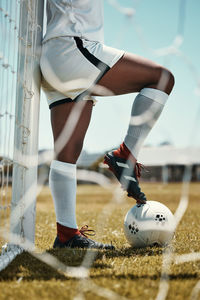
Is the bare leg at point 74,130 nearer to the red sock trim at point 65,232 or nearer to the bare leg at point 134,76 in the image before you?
the bare leg at point 134,76

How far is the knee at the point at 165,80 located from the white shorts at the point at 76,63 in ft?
0.95

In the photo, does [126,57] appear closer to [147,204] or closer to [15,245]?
[147,204]

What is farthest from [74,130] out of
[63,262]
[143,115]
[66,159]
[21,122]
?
[63,262]

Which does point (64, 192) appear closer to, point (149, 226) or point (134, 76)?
point (149, 226)

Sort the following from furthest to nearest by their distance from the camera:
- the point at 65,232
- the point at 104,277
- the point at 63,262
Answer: the point at 65,232
the point at 63,262
the point at 104,277

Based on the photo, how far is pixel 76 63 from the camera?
2.28 meters

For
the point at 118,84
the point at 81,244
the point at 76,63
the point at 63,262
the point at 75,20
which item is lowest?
the point at 81,244

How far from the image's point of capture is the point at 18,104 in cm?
232

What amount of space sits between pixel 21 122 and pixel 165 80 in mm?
963

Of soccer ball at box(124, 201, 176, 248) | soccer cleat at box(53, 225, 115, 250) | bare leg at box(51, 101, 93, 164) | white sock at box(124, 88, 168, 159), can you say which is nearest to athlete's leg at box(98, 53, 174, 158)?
white sock at box(124, 88, 168, 159)

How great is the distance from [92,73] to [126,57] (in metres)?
0.24

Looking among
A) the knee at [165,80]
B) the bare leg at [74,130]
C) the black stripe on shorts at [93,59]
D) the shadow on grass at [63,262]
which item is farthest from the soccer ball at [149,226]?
the black stripe on shorts at [93,59]

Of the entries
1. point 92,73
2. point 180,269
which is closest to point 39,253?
point 180,269

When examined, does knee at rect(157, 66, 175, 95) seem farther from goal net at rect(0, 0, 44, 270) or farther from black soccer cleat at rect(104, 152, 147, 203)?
goal net at rect(0, 0, 44, 270)
